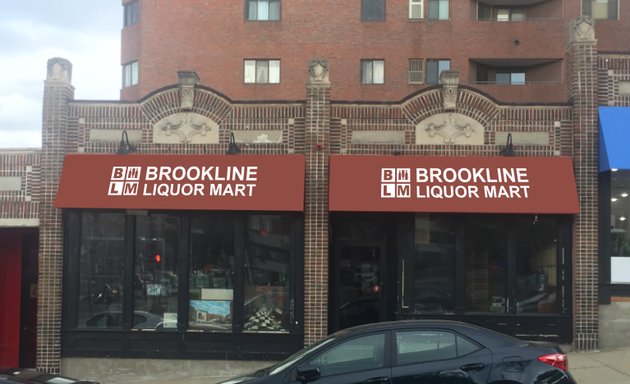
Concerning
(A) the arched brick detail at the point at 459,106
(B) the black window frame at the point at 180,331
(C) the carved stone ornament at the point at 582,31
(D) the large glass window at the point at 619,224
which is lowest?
(B) the black window frame at the point at 180,331

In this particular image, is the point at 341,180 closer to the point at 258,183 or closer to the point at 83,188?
the point at 258,183

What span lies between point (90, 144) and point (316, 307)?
521cm

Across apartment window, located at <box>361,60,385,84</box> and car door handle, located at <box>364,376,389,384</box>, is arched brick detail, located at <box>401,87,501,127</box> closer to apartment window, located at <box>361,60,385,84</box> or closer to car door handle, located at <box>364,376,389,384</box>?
car door handle, located at <box>364,376,389,384</box>

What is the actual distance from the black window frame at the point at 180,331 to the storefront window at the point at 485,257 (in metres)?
3.10

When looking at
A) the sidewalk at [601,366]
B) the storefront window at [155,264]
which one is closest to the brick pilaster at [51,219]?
the storefront window at [155,264]

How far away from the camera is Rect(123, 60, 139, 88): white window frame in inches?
1247

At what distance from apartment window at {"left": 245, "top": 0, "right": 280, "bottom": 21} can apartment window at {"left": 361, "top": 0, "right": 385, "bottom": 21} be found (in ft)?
12.0

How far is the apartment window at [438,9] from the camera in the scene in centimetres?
3012

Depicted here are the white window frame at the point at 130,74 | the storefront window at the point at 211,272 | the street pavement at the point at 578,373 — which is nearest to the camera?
the street pavement at the point at 578,373

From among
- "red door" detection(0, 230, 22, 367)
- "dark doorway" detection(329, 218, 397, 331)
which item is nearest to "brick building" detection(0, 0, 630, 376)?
"dark doorway" detection(329, 218, 397, 331)

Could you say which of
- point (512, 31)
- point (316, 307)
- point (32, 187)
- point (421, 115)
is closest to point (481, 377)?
point (316, 307)

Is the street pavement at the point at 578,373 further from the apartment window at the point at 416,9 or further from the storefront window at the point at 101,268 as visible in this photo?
the apartment window at the point at 416,9

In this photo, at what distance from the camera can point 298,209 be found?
40.4 ft

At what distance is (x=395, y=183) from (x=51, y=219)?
6.35 meters
